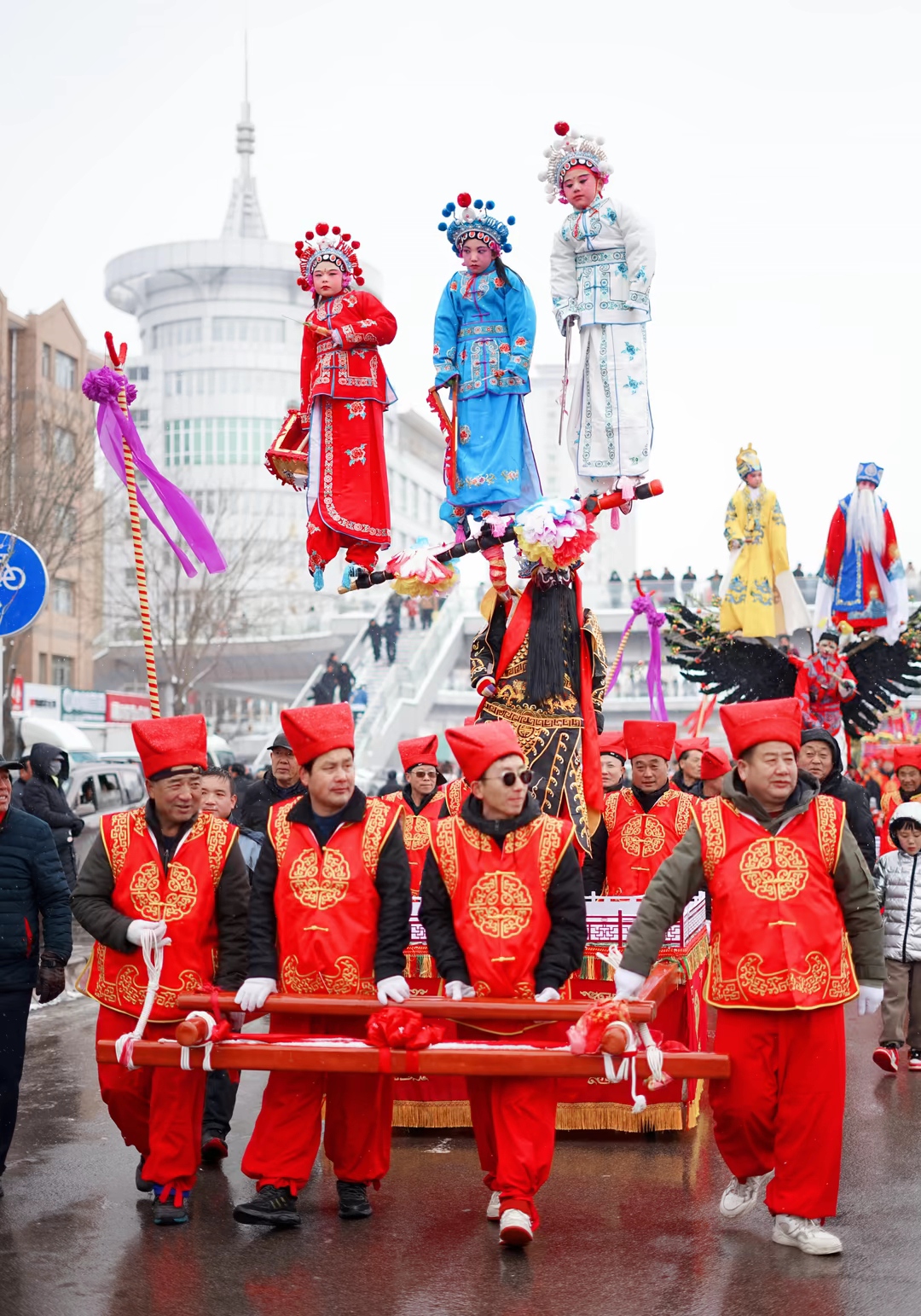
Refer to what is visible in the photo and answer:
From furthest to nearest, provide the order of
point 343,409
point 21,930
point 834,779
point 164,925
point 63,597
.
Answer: point 63,597 < point 834,779 < point 343,409 < point 21,930 < point 164,925

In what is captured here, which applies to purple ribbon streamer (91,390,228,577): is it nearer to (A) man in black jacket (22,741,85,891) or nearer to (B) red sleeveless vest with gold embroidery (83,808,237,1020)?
(B) red sleeveless vest with gold embroidery (83,808,237,1020)

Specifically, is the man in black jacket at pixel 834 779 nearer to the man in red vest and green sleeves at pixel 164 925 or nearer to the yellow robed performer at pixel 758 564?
the man in red vest and green sleeves at pixel 164 925

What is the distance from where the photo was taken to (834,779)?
8922mm

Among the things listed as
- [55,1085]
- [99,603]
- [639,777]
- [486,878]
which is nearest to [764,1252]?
[486,878]

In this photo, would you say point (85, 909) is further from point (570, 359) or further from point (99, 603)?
point (99, 603)

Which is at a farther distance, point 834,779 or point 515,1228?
point 834,779

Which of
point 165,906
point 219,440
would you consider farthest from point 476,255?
point 219,440

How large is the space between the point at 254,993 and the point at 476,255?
4.23 meters

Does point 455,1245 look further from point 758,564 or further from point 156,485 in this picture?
point 758,564

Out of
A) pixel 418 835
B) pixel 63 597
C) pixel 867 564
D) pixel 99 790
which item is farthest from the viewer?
pixel 63 597

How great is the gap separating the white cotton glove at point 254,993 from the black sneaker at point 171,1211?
0.76 m

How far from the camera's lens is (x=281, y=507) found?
231 ft

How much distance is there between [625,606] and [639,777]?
31440mm

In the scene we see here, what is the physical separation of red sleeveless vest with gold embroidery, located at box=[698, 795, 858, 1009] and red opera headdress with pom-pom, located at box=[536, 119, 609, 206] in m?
4.07
